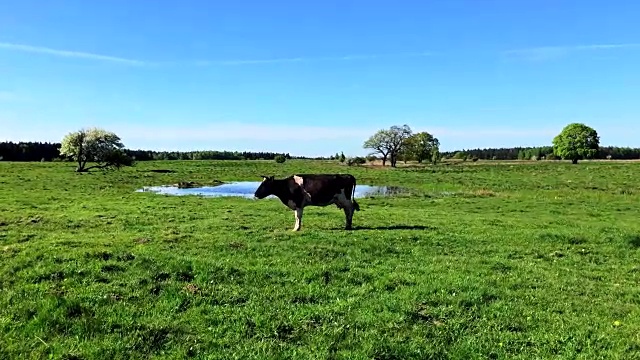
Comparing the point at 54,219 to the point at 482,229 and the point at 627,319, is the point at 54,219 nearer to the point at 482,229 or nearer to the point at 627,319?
the point at 482,229

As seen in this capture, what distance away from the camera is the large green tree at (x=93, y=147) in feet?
236

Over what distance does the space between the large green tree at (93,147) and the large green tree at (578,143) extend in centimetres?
9967

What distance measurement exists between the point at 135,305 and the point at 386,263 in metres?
6.59

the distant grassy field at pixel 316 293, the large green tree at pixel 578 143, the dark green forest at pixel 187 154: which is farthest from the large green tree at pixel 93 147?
the large green tree at pixel 578 143

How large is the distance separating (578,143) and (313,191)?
114 m

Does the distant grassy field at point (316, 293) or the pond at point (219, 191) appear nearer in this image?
the distant grassy field at point (316, 293)

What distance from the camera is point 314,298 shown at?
10055 mm

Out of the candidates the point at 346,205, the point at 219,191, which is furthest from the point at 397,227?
the point at 219,191

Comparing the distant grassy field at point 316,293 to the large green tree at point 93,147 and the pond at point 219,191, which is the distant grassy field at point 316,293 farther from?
the large green tree at point 93,147

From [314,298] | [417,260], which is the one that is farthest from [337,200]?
[314,298]

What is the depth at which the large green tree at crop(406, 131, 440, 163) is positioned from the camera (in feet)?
378

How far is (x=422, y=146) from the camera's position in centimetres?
11781

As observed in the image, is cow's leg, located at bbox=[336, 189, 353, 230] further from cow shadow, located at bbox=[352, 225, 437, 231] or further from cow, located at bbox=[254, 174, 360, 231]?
cow shadow, located at bbox=[352, 225, 437, 231]

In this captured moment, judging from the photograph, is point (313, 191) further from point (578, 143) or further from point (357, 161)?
point (578, 143)
